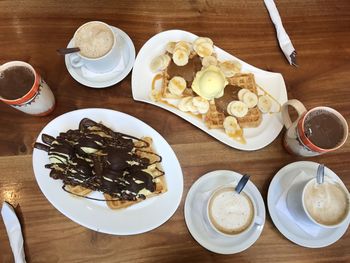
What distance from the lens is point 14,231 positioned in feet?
3.82

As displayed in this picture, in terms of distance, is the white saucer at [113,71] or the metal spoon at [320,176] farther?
the white saucer at [113,71]

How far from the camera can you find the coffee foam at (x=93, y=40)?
4.27ft

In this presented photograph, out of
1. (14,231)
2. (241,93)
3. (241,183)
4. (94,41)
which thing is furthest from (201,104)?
(14,231)

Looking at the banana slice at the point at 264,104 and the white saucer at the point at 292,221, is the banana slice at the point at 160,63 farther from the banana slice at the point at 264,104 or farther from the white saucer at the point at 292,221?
the white saucer at the point at 292,221

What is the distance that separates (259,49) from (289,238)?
2.32ft

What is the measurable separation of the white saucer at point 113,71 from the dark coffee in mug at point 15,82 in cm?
17

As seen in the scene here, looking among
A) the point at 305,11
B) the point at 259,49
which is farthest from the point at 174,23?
the point at 305,11

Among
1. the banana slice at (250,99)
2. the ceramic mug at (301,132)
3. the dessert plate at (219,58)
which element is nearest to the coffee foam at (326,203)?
the ceramic mug at (301,132)

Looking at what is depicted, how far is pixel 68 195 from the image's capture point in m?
1.20

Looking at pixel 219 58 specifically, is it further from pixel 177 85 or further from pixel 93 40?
pixel 93 40

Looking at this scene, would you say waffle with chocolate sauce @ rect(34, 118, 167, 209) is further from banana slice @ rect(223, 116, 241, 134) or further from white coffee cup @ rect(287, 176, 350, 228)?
white coffee cup @ rect(287, 176, 350, 228)

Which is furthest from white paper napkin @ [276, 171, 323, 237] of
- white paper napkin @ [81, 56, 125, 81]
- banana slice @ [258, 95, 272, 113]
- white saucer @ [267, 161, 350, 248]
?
white paper napkin @ [81, 56, 125, 81]

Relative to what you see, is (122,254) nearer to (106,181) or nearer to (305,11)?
(106,181)

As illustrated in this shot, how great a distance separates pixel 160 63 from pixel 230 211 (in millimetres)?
584
